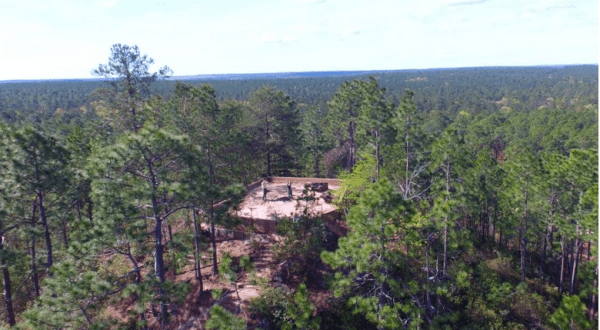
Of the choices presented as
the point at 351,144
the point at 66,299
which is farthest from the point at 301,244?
the point at 351,144

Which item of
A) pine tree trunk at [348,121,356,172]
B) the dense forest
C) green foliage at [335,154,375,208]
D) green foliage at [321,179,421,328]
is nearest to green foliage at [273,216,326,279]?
the dense forest

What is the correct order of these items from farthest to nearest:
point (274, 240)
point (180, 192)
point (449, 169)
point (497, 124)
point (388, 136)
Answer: point (497, 124), point (388, 136), point (274, 240), point (449, 169), point (180, 192)


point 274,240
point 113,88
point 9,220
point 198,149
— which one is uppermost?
point 113,88

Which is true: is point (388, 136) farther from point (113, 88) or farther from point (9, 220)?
point (9, 220)

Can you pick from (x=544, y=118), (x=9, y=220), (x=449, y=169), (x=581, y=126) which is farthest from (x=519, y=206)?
(x=544, y=118)

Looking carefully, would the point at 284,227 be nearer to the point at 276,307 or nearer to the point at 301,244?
the point at 301,244
